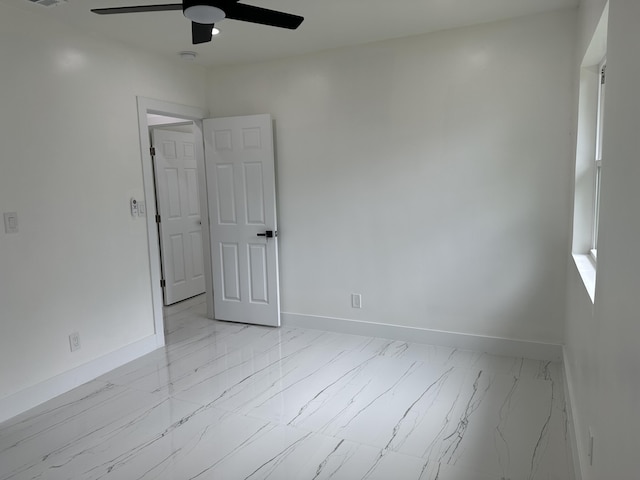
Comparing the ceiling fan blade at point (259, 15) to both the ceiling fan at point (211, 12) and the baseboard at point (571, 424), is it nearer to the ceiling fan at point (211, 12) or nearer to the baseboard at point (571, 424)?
the ceiling fan at point (211, 12)

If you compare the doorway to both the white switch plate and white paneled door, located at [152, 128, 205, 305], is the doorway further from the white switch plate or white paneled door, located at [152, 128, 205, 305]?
the white switch plate

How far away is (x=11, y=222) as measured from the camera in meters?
2.74

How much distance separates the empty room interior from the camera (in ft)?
7.63

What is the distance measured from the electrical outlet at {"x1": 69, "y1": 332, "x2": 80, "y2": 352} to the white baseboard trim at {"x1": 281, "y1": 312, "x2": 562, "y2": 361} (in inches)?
73.2

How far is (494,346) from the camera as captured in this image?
3.50 meters

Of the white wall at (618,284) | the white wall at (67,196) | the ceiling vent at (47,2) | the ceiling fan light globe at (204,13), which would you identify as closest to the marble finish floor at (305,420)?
A: the white wall at (67,196)

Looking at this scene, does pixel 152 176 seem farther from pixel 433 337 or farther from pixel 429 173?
pixel 433 337

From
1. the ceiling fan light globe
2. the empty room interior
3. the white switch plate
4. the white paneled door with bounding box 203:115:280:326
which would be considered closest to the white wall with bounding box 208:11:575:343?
the empty room interior

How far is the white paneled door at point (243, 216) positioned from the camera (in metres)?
4.15

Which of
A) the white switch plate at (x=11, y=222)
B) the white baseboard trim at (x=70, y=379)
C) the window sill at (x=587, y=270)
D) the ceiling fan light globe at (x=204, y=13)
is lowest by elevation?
the white baseboard trim at (x=70, y=379)

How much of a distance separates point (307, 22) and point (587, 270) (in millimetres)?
2480

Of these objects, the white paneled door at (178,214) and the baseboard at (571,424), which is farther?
the white paneled door at (178,214)

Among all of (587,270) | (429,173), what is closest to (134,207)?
(429,173)

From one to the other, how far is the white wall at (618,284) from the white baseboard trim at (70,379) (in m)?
3.17
